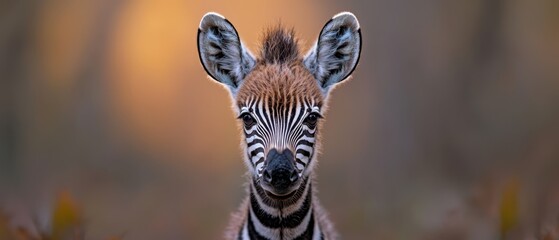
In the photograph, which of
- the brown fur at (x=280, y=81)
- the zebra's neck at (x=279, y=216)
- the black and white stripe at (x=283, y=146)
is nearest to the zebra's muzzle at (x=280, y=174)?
the black and white stripe at (x=283, y=146)

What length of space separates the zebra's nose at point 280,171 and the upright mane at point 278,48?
1051mm

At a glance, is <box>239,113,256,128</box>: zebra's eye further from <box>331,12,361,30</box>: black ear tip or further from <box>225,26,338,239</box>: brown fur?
<box>331,12,361,30</box>: black ear tip

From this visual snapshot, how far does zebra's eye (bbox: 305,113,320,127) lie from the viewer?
791 cm

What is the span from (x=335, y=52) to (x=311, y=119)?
0.82 metres

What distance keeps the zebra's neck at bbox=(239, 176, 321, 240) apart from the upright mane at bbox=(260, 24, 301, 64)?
3.02 ft

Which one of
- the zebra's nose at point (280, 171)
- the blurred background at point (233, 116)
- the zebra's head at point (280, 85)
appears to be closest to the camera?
the zebra's nose at point (280, 171)

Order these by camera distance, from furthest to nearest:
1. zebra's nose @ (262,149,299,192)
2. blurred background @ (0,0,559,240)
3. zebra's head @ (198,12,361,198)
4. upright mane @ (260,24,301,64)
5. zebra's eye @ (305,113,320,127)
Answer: blurred background @ (0,0,559,240), upright mane @ (260,24,301,64), zebra's eye @ (305,113,320,127), zebra's head @ (198,12,361,198), zebra's nose @ (262,149,299,192)

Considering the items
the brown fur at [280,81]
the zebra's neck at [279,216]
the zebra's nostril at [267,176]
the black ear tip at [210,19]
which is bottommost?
the zebra's neck at [279,216]

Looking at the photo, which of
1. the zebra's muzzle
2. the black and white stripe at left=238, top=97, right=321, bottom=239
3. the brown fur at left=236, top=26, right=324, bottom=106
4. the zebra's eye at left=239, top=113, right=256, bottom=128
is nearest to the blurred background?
the brown fur at left=236, top=26, right=324, bottom=106

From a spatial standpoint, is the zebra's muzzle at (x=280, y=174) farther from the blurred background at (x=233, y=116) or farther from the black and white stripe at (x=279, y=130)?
the blurred background at (x=233, y=116)

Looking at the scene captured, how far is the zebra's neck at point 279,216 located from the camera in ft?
26.1

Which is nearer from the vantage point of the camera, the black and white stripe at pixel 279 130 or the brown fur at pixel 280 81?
the black and white stripe at pixel 279 130
